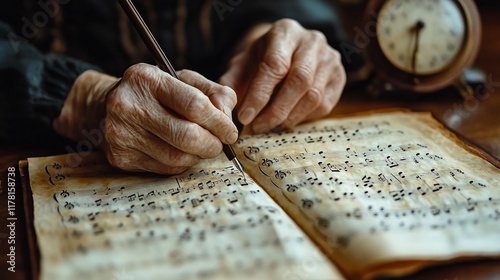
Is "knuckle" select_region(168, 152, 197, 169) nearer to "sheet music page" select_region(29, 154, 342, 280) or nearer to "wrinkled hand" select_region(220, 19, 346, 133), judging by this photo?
"sheet music page" select_region(29, 154, 342, 280)

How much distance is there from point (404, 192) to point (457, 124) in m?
0.50

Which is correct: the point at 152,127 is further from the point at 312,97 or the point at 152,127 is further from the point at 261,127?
the point at 312,97

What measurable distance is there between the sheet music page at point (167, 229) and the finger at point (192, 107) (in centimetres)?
8

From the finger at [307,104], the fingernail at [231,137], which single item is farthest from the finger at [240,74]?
the fingernail at [231,137]

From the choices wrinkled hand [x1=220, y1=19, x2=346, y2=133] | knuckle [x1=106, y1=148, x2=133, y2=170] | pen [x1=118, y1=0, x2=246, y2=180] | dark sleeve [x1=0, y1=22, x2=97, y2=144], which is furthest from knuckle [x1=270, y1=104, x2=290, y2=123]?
dark sleeve [x1=0, y1=22, x2=97, y2=144]

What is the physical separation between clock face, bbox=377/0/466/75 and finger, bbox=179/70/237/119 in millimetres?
578

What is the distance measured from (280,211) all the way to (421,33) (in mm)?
747

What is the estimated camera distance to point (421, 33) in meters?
1.39

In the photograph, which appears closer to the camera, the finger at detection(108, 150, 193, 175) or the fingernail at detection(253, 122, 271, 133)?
the finger at detection(108, 150, 193, 175)

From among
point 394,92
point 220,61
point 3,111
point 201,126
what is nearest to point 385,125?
point 394,92

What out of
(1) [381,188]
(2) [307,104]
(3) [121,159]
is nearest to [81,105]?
(3) [121,159]

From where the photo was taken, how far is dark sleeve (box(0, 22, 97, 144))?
119cm

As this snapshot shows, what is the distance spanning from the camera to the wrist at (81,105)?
1.13 meters

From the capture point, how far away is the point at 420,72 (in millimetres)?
1410
